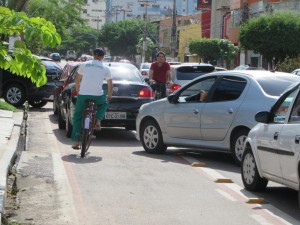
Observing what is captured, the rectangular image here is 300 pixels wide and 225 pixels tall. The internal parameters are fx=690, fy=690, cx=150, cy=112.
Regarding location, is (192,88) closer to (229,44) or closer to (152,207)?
(152,207)

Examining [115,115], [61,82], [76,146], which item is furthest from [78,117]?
[61,82]

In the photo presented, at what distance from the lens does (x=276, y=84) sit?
10891 millimetres

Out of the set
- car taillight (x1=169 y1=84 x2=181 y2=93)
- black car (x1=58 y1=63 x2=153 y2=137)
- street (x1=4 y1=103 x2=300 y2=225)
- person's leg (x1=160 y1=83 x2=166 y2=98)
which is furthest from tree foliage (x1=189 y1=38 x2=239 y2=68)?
street (x1=4 y1=103 x2=300 y2=225)

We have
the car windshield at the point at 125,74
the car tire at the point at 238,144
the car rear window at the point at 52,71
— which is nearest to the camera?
the car tire at the point at 238,144

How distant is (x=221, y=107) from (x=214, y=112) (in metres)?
0.16

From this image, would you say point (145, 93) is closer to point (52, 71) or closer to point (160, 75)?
point (160, 75)

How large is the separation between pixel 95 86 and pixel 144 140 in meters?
1.49

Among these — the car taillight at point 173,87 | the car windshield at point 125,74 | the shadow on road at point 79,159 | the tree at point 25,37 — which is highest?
the tree at point 25,37

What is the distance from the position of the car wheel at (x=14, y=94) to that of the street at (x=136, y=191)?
26.8ft

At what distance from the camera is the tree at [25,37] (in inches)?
238

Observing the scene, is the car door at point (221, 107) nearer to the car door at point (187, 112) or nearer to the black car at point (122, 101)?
the car door at point (187, 112)

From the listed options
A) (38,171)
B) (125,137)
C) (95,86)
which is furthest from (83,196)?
(125,137)

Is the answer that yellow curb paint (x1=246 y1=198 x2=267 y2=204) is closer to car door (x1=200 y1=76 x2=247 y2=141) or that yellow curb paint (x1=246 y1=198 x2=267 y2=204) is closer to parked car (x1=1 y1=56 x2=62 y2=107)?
car door (x1=200 y1=76 x2=247 y2=141)

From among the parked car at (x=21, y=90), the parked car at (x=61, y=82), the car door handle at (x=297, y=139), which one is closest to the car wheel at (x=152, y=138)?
the parked car at (x=61, y=82)
